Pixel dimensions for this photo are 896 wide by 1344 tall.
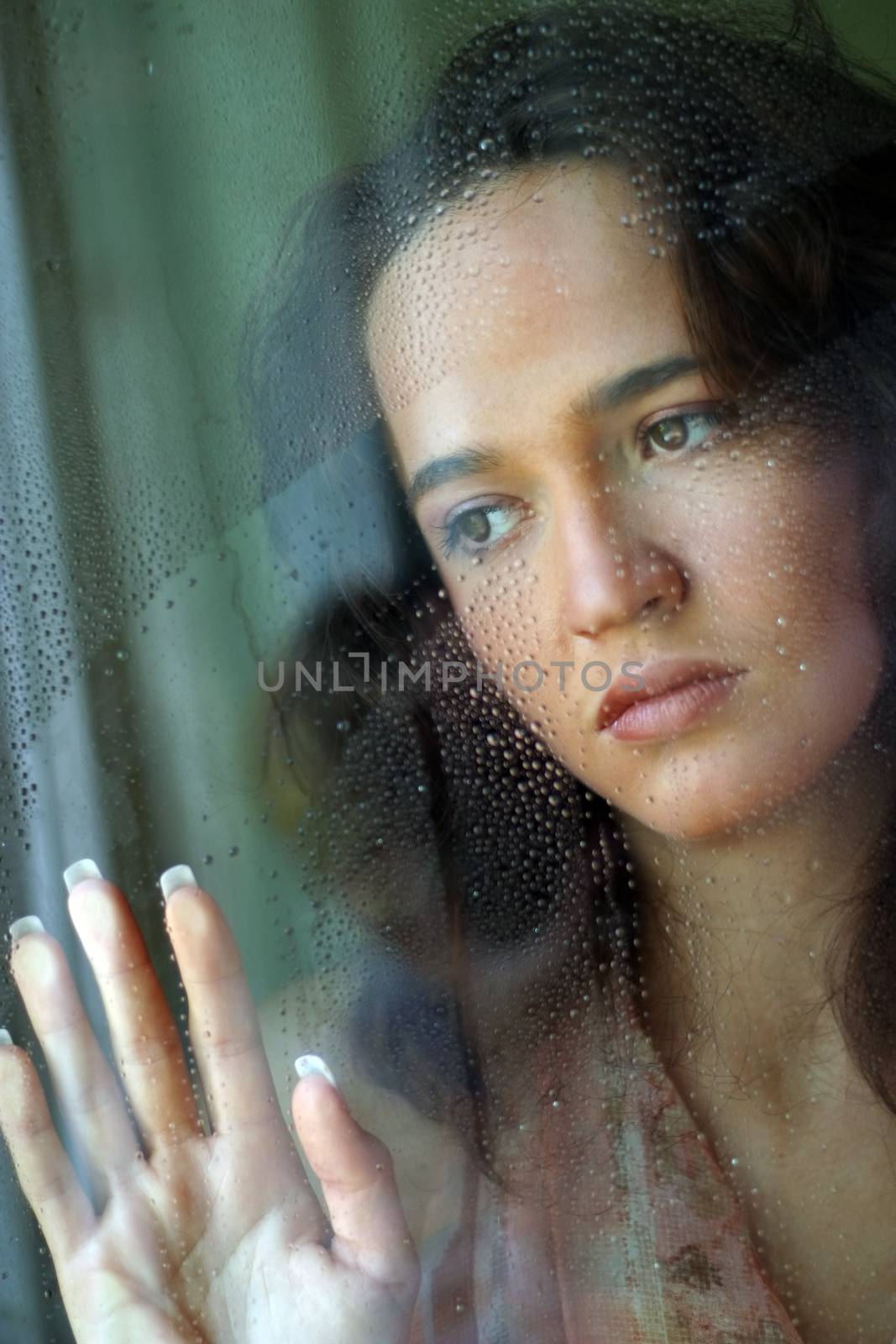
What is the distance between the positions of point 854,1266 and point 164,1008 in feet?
0.74

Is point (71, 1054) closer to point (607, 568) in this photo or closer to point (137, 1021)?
point (137, 1021)

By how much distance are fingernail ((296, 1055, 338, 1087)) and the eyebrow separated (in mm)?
181

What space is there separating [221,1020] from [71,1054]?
0.20 ft

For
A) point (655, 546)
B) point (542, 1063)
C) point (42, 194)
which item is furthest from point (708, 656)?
point (42, 194)

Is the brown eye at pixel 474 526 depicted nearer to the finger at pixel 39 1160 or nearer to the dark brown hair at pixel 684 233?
the dark brown hair at pixel 684 233

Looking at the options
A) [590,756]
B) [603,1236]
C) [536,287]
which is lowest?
[603,1236]

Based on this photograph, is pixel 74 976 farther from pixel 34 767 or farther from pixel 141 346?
pixel 141 346

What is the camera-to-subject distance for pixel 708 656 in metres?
0.36

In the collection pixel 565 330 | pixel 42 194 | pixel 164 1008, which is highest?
pixel 42 194

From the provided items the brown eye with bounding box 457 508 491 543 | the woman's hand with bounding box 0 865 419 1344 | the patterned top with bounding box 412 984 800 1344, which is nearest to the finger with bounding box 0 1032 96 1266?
the woman's hand with bounding box 0 865 419 1344

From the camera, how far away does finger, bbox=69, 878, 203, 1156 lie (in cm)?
40

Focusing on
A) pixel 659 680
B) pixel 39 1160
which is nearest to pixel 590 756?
pixel 659 680

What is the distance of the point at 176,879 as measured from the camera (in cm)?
41

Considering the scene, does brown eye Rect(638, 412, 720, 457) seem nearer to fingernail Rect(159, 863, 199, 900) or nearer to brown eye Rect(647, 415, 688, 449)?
brown eye Rect(647, 415, 688, 449)
